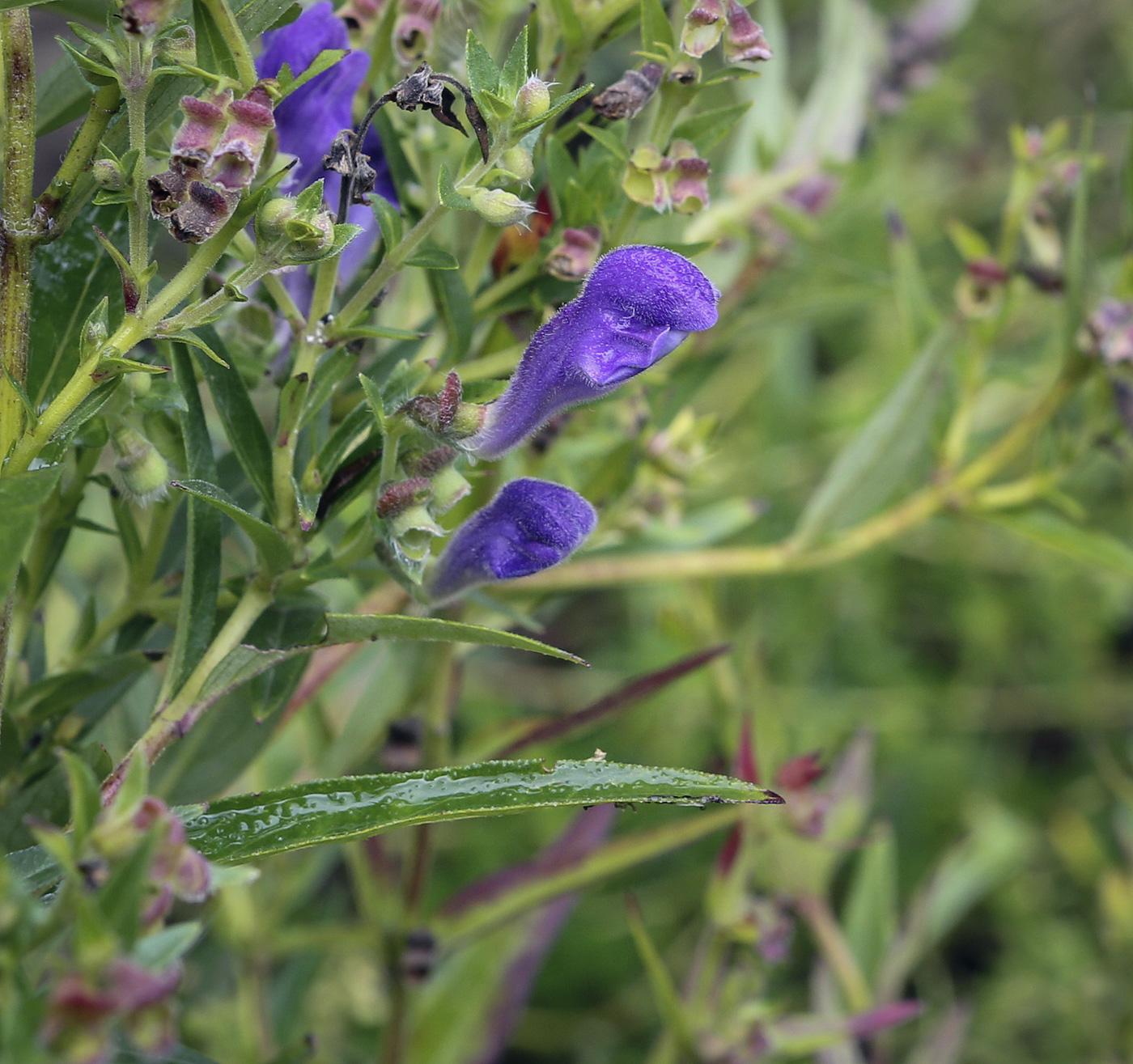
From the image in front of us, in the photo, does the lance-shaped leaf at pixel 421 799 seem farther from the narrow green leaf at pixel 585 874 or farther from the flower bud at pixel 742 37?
the narrow green leaf at pixel 585 874

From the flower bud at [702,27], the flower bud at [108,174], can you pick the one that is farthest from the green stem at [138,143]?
the flower bud at [702,27]

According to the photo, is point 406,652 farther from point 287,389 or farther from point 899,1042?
point 899,1042

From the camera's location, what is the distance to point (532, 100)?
0.44m

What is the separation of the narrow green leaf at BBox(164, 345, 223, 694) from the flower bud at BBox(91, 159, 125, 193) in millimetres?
85

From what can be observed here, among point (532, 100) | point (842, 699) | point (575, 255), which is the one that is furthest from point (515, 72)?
A: point (842, 699)

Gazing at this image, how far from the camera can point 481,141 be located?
46 centimetres

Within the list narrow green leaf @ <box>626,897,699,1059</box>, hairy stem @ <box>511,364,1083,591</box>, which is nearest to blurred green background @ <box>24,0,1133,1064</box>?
hairy stem @ <box>511,364,1083,591</box>

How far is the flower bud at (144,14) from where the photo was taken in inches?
15.1

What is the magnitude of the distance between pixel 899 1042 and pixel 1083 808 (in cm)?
45

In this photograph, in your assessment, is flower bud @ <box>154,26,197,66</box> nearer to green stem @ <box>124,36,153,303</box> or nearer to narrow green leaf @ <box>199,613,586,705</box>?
green stem @ <box>124,36,153,303</box>

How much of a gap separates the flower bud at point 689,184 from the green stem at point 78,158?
0.84 feet

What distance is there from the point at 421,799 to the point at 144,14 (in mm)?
299

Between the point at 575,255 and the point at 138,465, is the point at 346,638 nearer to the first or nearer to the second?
the point at 138,465

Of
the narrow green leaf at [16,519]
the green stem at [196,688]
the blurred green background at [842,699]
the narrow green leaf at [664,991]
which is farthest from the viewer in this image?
the blurred green background at [842,699]
